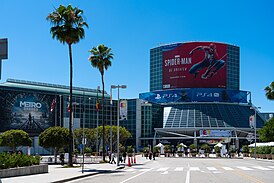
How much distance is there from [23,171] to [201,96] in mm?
110572

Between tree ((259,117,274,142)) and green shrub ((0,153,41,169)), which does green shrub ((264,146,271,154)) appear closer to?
tree ((259,117,274,142))

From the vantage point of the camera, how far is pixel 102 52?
55938 mm

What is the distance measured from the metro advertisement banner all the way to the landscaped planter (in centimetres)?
6458

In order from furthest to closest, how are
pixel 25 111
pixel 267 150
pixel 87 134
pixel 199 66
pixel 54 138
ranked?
pixel 199 66 < pixel 25 111 < pixel 87 134 < pixel 267 150 < pixel 54 138

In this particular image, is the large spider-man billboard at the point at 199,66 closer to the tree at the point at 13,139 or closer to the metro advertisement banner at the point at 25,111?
the metro advertisement banner at the point at 25,111

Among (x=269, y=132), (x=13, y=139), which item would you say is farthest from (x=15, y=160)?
(x=269, y=132)

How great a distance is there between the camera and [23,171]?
29375 mm

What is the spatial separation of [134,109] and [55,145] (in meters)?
80.0

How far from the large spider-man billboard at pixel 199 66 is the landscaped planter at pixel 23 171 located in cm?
10925

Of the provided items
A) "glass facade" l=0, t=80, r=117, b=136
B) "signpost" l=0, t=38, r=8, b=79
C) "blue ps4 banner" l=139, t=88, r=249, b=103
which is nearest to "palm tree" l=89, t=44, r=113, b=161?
"glass facade" l=0, t=80, r=117, b=136

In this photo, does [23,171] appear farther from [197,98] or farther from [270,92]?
[197,98]

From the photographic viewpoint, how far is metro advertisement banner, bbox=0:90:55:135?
96.4 meters

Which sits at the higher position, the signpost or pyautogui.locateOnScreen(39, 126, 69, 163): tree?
the signpost

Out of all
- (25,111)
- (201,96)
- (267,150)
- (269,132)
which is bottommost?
(267,150)
